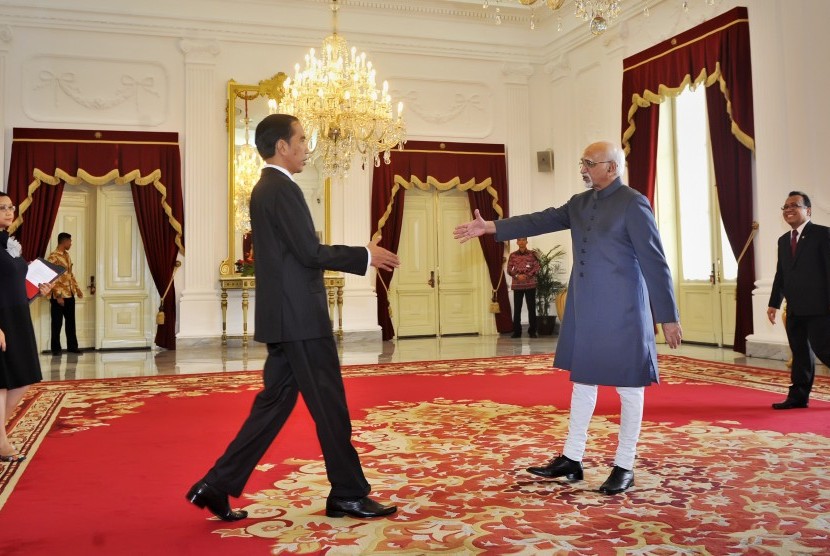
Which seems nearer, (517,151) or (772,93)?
(772,93)

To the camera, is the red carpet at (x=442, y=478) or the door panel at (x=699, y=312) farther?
the door panel at (x=699, y=312)

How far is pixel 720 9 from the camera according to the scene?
8.32 m

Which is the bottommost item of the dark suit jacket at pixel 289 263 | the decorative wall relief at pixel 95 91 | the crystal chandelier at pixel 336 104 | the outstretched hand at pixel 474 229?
the dark suit jacket at pixel 289 263

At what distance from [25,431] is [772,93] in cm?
734

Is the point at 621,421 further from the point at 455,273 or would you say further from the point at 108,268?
the point at 108,268

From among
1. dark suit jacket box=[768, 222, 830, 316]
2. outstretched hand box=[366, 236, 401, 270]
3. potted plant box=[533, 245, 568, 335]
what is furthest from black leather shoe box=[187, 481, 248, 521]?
potted plant box=[533, 245, 568, 335]

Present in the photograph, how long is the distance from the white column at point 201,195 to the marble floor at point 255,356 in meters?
0.49

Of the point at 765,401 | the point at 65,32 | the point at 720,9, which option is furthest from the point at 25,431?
the point at 720,9

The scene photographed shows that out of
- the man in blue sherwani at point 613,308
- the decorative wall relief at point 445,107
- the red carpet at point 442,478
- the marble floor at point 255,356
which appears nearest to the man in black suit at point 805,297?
the red carpet at point 442,478

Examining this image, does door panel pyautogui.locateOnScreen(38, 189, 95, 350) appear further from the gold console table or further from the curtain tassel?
the gold console table

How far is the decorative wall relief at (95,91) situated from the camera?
32.2 feet

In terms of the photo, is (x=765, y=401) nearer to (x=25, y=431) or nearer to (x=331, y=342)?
(x=331, y=342)

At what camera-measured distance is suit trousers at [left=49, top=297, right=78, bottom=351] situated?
9.62 meters

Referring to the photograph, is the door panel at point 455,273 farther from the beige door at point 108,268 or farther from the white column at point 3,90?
the white column at point 3,90
